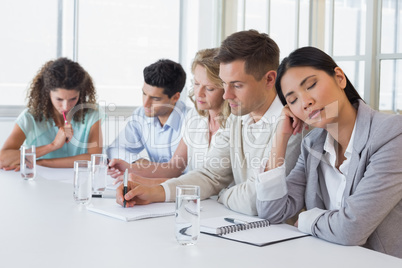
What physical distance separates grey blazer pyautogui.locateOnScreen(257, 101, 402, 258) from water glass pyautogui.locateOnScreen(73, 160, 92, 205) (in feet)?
2.07

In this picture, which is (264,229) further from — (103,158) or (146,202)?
(103,158)

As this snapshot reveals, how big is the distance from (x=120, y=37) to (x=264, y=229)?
3565mm

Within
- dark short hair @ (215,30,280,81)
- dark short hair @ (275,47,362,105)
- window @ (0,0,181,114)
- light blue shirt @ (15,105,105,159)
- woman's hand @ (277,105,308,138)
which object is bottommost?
light blue shirt @ (15,105,105,159)

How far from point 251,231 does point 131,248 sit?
0.37 metres

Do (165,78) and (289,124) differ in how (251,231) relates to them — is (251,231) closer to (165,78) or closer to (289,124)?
(289,124)

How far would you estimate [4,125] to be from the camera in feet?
12.9

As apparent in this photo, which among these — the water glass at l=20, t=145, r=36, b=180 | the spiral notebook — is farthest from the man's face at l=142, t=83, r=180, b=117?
the spiral notebook

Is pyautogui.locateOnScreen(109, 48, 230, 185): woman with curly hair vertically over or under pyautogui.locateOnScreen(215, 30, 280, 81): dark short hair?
under

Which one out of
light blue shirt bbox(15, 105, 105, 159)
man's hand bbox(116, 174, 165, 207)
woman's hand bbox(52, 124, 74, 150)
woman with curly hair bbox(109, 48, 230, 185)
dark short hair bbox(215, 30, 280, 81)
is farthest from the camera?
light blue shirt bbox(15, 105, 105, 159)

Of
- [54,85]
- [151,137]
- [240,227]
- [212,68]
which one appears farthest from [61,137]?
[240,227]

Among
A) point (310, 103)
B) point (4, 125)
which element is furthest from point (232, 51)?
point (4, 125)

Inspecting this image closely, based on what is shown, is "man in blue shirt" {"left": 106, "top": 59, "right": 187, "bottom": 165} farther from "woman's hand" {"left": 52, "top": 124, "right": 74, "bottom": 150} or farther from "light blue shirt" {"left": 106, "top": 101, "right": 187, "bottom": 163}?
"woman's hand" {"left": 52, "top": 124, "right": 74, "bottom": 150}

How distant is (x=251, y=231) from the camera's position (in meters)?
1.35

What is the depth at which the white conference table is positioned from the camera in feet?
3.50
